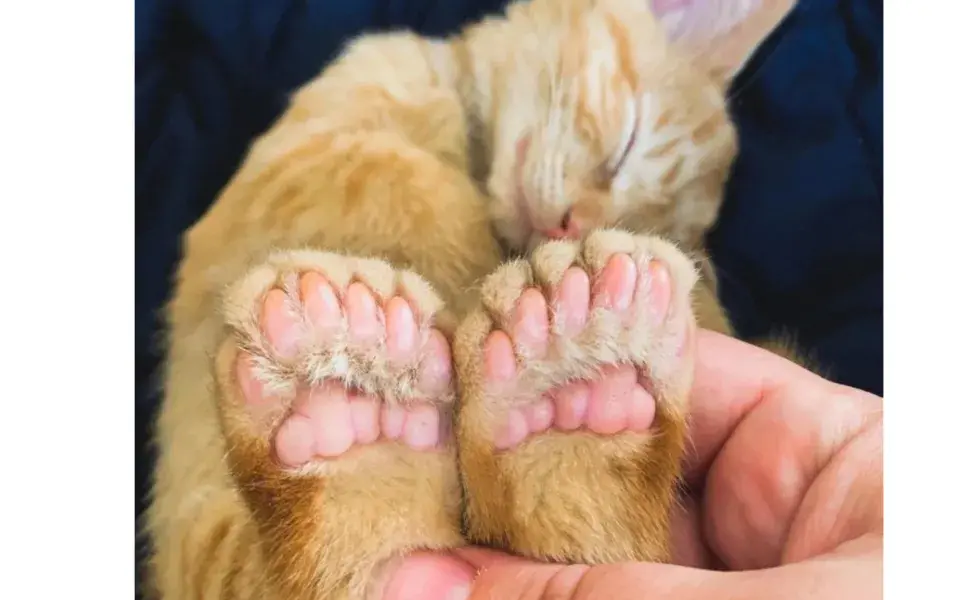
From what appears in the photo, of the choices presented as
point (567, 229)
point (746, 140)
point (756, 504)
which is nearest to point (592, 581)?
point (756, 504)

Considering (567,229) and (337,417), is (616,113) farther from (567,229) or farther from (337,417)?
(337,417)

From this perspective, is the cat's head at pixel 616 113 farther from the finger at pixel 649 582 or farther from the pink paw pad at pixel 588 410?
the finger at pixel 649 582

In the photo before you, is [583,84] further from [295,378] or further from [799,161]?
[295,378]

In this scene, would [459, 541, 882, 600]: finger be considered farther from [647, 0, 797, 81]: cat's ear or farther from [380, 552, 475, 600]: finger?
[647, 0, 797, 81]: cat's ear

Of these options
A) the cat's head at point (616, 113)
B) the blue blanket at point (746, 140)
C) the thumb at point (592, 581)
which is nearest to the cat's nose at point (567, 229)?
the cat's head at point (616, 113)

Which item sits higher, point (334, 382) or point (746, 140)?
point (746, 140)

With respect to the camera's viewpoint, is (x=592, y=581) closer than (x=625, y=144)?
Yes
